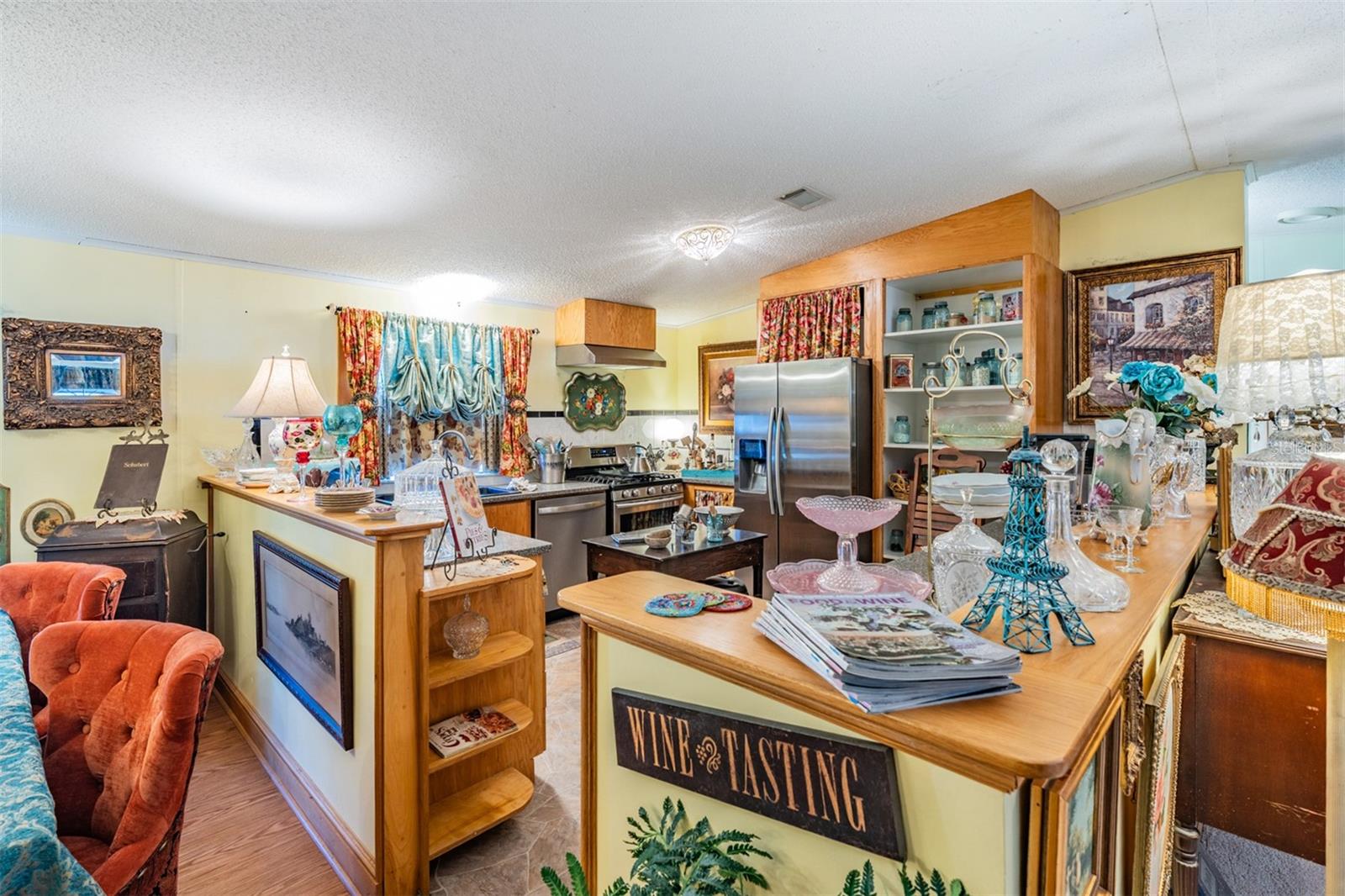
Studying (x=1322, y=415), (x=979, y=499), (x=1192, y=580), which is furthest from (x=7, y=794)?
(x=1322, y=415)

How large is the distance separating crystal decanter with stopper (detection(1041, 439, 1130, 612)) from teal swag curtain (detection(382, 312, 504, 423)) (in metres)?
3.70

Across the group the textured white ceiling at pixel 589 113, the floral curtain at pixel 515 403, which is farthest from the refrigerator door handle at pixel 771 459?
the floral curtain at pixel 515 403

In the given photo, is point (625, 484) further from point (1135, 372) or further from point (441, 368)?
point (1135, 372)

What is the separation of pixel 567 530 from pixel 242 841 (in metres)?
2.36

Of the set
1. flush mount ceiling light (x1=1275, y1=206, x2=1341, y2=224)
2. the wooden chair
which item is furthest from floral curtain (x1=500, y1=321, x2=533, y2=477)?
flush mount ceiling light (x1=1275, y1=206, x2=1341, y2=224)

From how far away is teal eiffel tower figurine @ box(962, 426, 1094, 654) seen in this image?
3.09 feet

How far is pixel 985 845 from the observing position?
69cm

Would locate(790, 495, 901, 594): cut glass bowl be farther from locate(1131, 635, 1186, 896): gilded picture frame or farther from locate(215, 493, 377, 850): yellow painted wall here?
locate(215, 493, 377, 850): yellow painted wall

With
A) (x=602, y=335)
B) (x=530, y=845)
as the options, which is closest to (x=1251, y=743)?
(x=530, y=845)

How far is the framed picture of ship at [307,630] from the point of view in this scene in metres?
1.79

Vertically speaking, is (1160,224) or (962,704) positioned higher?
(1160,224)

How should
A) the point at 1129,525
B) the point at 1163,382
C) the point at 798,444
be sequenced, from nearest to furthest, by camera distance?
the point at 1129,525, the point at 1163,382, the point at 798,444

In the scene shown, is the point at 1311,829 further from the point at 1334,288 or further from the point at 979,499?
the point at 1334,288

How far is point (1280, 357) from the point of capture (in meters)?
1.43
